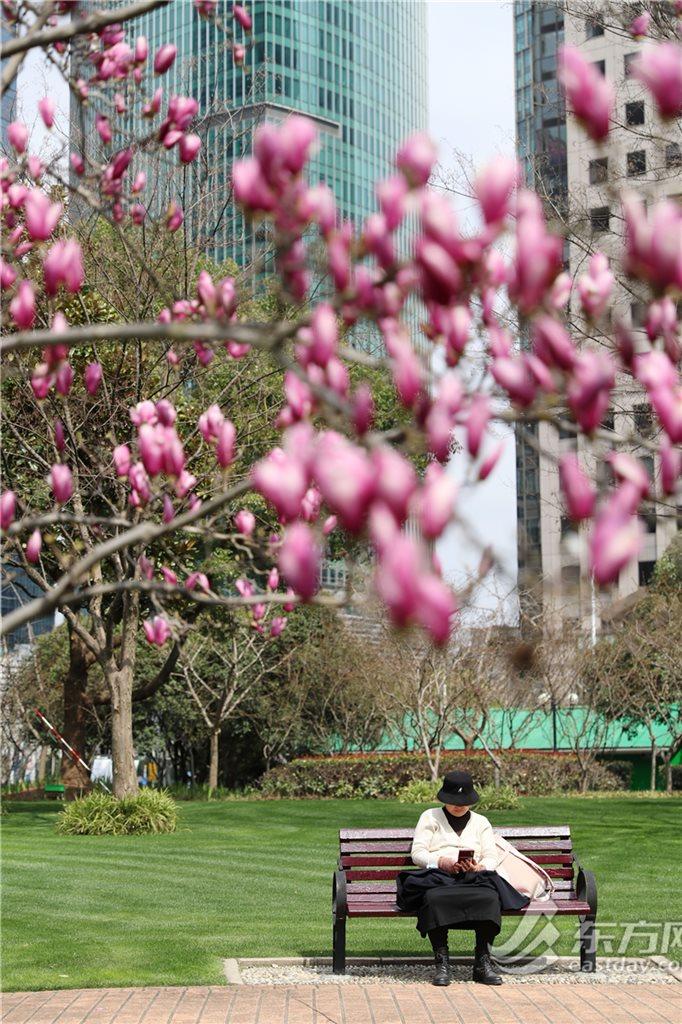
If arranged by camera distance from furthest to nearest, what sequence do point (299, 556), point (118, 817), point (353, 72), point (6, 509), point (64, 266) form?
1. point (353, 72)
2. point (118, 817)
3. point (6, 509)
4. point (64, 266)
5. point (299, 556)

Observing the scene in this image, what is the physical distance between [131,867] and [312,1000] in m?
7.06

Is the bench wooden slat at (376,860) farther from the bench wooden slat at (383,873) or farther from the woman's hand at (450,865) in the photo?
the woman's hand at (450,865)

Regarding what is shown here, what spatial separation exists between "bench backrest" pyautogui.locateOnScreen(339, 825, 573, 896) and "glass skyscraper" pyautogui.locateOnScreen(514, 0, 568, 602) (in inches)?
82.7

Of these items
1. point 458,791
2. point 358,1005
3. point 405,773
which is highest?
point 458,791

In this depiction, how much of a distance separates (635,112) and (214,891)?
11268 millimetres

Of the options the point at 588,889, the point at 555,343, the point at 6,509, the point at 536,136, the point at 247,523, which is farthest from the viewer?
the point at 536,136

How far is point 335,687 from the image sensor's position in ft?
102

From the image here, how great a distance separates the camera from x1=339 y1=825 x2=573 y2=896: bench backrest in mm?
8961

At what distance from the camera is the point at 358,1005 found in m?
7.43

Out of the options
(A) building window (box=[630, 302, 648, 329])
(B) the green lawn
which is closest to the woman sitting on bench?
(B) the green lawn

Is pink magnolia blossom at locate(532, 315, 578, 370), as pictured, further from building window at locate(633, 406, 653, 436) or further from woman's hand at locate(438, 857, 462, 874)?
building window at locate(633, 406, 653, 436)

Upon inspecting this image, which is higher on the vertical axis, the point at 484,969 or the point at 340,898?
the point at 340,898

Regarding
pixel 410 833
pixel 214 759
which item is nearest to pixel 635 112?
pixel 410 833

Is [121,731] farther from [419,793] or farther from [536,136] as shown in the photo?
[536,136]
